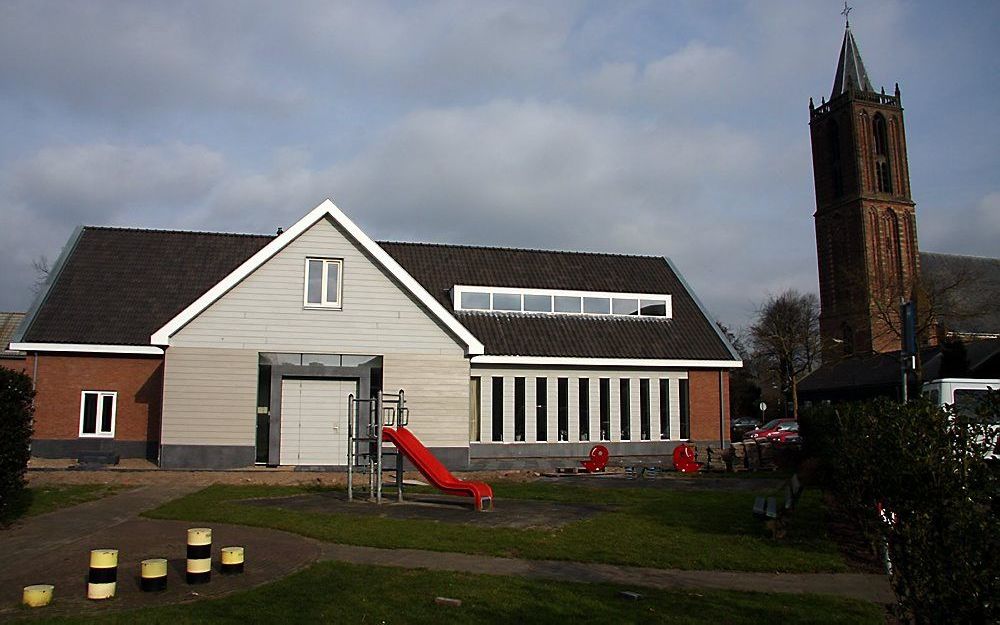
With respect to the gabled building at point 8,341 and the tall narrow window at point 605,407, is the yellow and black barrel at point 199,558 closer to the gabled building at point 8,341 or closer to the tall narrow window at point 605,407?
the tall narrow window at point 605,407

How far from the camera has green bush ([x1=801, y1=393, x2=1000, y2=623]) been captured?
499 centimetres

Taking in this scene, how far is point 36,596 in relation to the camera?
26.0ft

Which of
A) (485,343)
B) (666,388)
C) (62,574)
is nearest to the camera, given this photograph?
(62,574)

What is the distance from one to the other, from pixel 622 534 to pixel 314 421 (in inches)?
503

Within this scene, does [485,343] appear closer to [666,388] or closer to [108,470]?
[666,388]

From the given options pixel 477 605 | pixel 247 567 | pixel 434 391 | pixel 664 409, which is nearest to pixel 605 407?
pixel 664 409

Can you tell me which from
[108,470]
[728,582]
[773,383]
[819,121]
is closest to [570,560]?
[728,582]

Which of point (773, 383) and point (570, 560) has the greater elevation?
point (773, 383)

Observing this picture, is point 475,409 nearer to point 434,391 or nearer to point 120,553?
point 434,391

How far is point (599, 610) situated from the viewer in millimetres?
8023

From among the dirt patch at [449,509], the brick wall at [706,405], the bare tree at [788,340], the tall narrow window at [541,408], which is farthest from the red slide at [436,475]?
the bare tree at [788,340]

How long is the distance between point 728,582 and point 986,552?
4.96 m

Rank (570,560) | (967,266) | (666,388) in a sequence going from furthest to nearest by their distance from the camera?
(967,266) → (666,388) → (570,560)

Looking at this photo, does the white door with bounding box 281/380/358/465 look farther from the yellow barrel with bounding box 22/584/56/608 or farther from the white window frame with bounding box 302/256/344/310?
the yellow barrel with bounding box 22/584/56/608
